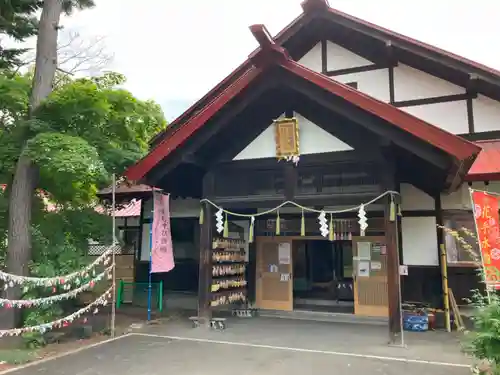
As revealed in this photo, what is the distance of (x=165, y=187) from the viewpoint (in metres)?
9.16

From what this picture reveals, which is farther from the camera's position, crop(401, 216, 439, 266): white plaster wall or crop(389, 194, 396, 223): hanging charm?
crop(401, 216, 439, 266): white plaster wall

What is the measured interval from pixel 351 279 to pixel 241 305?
2808 mm

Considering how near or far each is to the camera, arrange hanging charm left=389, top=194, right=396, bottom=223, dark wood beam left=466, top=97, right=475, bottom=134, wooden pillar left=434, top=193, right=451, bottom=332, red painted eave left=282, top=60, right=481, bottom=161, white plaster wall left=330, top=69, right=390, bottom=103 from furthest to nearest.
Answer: white plaster wall left=330, top=69, right=390, bottom=103 → dark wood beam left=466, top=97, right=475, bottom=134 → wooden pillar left=434, top=193, right=451, bottom=332 → hanging charm left=389, top=194, right=396, bottom=223 → red painted eave left=282, top=60, right=481, bottom=161

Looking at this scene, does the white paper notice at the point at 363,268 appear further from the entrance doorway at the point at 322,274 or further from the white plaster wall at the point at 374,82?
the white plaster wall at the point at 374,82

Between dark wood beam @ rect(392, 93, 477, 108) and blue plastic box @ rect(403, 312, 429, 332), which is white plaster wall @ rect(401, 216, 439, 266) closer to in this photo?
blue plastic box @ rect(403, 312, 429, 332)

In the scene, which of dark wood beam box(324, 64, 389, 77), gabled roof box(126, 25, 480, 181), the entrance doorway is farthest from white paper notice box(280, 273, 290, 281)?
dark wood beam box(324, 64, 389, 77)

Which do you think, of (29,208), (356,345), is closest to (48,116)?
(29,208)

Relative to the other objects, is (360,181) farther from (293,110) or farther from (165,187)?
(165,187)

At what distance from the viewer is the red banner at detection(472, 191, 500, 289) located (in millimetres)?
5809

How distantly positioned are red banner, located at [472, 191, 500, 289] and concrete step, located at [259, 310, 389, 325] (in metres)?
3.59

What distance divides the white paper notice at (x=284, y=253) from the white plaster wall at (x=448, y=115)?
425 cm

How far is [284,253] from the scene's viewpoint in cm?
1050

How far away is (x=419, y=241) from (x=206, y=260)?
14.3 ft

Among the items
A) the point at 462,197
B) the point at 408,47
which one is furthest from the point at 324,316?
the point at 408,47
